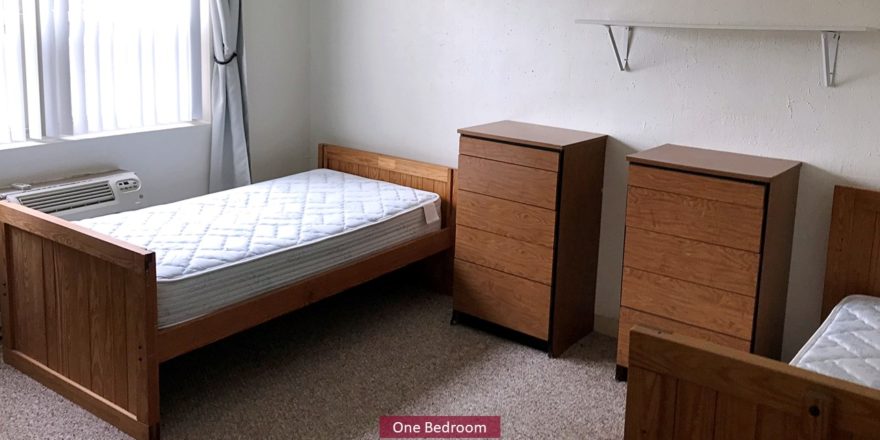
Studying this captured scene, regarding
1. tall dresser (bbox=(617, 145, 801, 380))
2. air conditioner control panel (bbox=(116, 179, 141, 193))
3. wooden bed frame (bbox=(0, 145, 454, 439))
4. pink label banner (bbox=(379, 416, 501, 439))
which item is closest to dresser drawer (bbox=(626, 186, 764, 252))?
tall dresser (bbox=(617, 145, 801, 380))

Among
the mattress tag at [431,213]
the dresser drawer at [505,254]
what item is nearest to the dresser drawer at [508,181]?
the dresser drawer at [505,254]

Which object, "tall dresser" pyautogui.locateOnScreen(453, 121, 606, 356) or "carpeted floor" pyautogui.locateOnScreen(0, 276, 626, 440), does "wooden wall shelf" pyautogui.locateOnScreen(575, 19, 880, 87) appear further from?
"carpeted floor" pyautogui.locateOnScreen(0, 276, 626, 440)

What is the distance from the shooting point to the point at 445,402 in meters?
3.02

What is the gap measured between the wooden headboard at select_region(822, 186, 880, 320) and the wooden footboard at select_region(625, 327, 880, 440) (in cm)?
139

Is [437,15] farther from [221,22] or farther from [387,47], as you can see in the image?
[221,22]

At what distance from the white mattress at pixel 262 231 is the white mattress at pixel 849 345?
1.71 m

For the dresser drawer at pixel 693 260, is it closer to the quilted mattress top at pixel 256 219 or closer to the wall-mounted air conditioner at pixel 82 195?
the quilted mattress top at pixel 256 219

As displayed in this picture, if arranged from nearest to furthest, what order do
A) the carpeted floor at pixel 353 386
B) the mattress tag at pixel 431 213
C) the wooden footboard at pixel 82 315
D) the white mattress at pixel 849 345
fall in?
1. the white mattress at pixel 849 345
2. the wooden footboard at pixel 82 315
3. the carpeted floor at pixel 353 386
4. the mattress tag at pixel 431 213

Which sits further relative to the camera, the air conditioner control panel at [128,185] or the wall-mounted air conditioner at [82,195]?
the air conditioner control panel at [128,185]

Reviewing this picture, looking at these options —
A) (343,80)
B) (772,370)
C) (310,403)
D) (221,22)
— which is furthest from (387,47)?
(772,370)

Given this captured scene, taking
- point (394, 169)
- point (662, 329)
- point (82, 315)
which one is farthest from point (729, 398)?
point (394, 169)

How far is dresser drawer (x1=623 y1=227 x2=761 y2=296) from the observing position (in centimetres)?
290

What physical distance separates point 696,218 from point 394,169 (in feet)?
5.49

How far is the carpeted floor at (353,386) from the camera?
2814 millimetres
